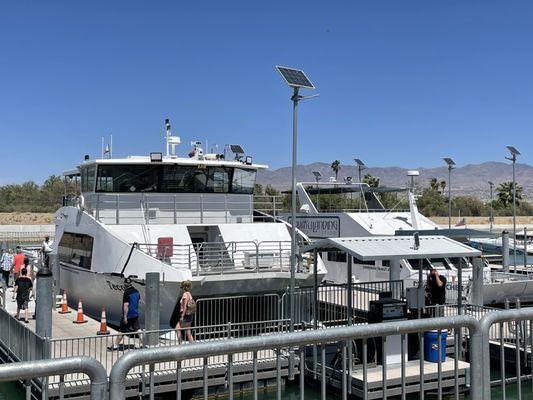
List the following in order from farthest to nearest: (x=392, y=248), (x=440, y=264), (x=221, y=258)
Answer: (x=440, y=264) < (x=221, y=258) < (x=392, y=248)

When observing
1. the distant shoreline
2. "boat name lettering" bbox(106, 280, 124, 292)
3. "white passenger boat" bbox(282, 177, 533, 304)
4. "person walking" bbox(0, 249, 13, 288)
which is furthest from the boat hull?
the distant shoreline

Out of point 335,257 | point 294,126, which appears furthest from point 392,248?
point 335,257

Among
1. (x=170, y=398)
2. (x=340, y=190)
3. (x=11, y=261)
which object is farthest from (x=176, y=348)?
(x=340, y=190)

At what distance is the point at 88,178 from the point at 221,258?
5.92 meters

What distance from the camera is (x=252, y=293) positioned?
49.3 feet

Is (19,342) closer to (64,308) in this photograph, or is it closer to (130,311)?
(130,311)

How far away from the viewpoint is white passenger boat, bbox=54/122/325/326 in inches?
578

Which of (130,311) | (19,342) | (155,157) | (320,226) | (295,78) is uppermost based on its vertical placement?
(295,78)

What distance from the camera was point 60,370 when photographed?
312 cm

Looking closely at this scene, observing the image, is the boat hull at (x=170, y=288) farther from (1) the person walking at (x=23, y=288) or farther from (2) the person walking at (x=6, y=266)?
(2) the person walking at (x=6, y=266)

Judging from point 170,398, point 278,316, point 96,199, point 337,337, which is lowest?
point 170,398

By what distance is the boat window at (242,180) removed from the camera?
1898cm

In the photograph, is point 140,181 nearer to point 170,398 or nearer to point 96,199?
point 96,199

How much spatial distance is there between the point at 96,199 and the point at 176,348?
14588mm
